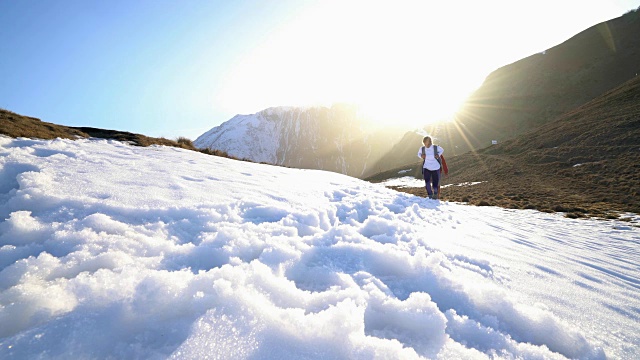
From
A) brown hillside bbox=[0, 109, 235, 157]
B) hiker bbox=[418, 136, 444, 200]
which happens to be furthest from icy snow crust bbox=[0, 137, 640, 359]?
Answer: hiker bbox=[418, 136, 444, 200]

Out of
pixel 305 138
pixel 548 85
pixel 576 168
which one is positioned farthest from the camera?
pixel 305 138

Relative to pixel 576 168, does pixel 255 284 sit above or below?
below

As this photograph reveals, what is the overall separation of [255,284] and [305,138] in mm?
173682

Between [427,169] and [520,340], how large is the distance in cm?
751

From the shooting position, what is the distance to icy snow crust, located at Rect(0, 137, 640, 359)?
131cm

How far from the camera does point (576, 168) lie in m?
18.8

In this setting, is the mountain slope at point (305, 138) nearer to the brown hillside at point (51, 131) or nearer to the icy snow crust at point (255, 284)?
the brown hillside at point (51, 131)

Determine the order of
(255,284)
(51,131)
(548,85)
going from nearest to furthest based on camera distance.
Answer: (255,284) < (51,131) < (548,85)

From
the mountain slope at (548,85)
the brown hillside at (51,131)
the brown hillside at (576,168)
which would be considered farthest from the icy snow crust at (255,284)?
the mountain slope at (548,85)

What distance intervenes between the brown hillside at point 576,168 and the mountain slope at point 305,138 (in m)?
114

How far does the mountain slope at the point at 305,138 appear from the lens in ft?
506

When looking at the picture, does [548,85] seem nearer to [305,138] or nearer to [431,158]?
[431,158]

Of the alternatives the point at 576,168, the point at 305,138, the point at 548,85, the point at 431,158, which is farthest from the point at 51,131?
the point at 305,138

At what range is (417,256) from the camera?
8.63ft
